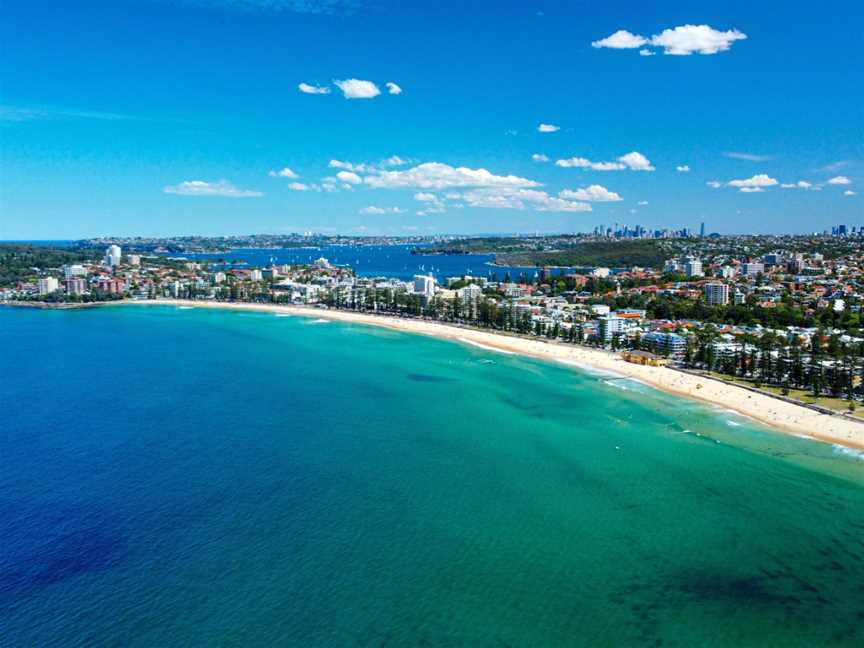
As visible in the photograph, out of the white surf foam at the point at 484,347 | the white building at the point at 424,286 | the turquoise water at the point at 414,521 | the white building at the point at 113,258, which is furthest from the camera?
the white building at the point at 113,258

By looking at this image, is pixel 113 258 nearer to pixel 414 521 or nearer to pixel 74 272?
pixel 74 272

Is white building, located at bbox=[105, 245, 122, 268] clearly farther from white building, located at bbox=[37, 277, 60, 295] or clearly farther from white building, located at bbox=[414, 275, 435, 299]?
white building, located at bbox=[414, 275, 435, 299]

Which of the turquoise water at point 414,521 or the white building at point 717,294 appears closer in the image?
the turquoise water at point 414,521

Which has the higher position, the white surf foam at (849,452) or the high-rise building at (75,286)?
the high-rise building at (75,286)

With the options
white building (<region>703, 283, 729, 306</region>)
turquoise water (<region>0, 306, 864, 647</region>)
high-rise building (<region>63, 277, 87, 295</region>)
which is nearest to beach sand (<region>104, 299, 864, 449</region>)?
turquoise water (<region>0, 306, 864, 647</region>)

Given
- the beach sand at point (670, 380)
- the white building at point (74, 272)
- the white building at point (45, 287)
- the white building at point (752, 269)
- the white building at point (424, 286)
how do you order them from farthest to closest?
the white building at point (752, 269) < the white building at point (74, 272) < the white building at point (45, 287) < the white building at point (424, 286) < the beach sand at point (670, 380)

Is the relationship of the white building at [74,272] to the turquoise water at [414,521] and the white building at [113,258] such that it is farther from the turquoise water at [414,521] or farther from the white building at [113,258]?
the turquoise water at [414,521]

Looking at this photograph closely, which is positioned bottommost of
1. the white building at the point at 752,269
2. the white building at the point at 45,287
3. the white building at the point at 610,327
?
the white building at the point at 610,327

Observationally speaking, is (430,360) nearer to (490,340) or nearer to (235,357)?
(490,340)

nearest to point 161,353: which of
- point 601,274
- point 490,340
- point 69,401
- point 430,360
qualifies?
point 69,401

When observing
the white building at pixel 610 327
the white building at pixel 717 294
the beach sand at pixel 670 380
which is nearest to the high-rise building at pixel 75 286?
the beach sand at pixel 670 380
